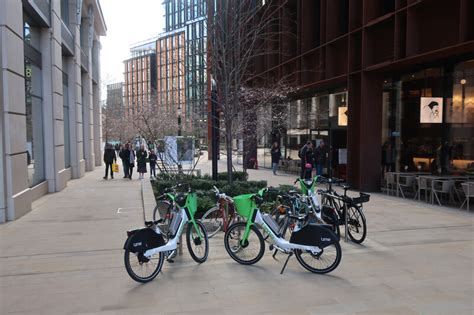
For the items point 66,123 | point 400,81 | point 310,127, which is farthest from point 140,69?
point 400,81

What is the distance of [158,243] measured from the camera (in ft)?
18.7

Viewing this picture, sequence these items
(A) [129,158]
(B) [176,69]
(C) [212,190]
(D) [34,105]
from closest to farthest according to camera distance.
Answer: (C) [212,190] < (D) [34,105] < (A) [129,158] < (B) [176,69]

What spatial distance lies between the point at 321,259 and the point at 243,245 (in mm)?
1132

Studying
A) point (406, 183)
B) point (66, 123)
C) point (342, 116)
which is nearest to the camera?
point (406, 183)

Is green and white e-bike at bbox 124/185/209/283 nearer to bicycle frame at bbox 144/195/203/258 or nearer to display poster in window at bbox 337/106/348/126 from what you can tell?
bicycle frame at bbox 144/195/203/258

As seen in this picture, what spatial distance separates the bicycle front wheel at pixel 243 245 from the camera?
622 cm

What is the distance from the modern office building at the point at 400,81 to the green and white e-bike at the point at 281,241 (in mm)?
7478

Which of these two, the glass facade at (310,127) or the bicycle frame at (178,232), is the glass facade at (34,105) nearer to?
the bicycle frame at (178,232)

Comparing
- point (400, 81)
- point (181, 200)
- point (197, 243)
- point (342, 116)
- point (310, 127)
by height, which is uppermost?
point (400, 81)

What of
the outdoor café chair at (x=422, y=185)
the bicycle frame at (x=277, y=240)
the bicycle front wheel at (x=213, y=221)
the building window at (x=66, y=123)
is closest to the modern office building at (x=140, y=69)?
the building window at (x=66, y=123)

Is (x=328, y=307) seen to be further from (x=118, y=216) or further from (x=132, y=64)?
(x=132, y=64)

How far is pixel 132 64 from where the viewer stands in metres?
138

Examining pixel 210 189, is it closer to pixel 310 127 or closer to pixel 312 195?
pixel 312 195

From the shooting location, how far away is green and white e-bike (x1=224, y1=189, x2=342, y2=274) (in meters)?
5.76
